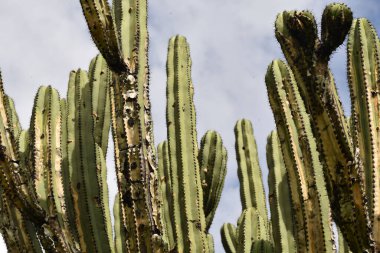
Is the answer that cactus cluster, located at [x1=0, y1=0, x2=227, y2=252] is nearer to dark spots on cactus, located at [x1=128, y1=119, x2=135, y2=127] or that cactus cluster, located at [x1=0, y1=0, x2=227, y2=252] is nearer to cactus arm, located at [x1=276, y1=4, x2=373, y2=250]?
dark spots on cactus, located at [x1=128, y1=119, x2=135, y2=127]

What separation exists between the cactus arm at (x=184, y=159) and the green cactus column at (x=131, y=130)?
1.10 meters

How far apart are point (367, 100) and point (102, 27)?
1.80 m

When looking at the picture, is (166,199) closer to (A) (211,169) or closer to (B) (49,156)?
(A) (211,169)

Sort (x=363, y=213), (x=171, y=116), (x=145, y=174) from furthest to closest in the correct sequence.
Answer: (x=171, y=116)
(x=145, y=174)
(x=363, y=213)

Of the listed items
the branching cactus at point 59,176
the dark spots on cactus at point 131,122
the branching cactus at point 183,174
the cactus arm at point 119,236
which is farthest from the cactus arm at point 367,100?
the branching cactus at point 59,176

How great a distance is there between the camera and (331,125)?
4.07m

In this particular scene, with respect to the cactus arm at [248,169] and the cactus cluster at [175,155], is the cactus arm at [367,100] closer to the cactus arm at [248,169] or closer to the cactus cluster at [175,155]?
the cactus cluster at [175,155]

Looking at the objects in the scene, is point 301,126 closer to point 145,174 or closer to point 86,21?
point 145,174

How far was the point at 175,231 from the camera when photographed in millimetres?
5797

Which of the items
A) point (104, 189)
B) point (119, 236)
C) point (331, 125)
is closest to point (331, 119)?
point (331, 125)

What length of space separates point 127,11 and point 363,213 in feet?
7.65

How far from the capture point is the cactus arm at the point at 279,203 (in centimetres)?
609

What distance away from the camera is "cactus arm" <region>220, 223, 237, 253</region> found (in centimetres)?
734

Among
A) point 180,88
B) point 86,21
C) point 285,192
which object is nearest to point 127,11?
point 86,21
